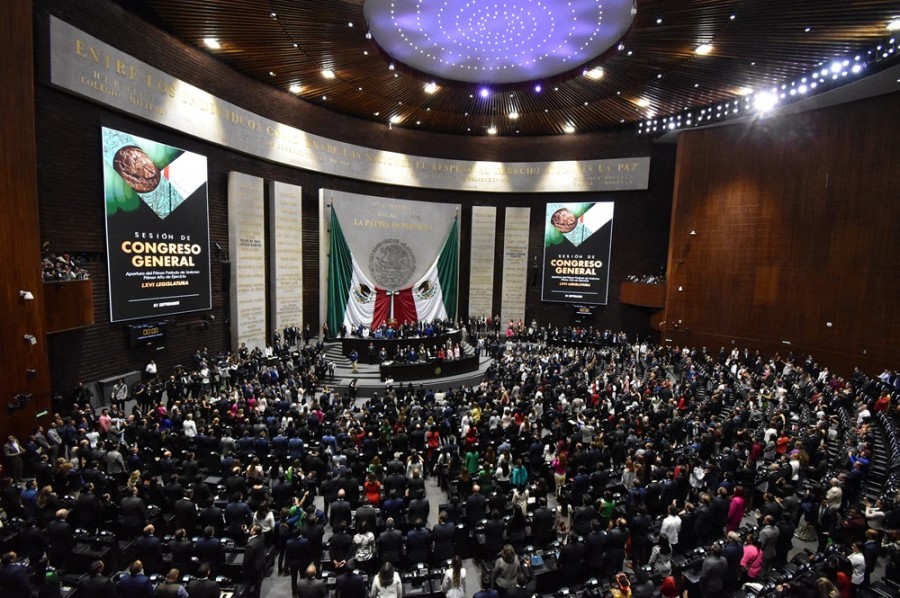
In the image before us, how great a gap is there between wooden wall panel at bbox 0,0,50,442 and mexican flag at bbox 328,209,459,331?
38.1 feet

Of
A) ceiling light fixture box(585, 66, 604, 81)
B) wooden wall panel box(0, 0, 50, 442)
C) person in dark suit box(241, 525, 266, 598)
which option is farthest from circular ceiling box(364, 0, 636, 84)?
person in dark suit box(241, 525, 266, 598)

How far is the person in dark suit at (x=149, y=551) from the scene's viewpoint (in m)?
5.25

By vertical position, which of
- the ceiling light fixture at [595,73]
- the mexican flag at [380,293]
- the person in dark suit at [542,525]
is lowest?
the person in dark suit at [542,525]

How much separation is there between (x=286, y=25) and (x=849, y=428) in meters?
18.1

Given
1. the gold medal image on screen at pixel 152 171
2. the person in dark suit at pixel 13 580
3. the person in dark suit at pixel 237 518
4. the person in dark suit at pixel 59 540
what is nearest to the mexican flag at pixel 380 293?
the gold medal image on screen at pixel 152 171

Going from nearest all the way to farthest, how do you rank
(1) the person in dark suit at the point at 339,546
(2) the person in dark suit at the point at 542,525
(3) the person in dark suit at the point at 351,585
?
(3) the person in dark suit at the point at 351,585 → (1) the person in dark suit at the point at 339,546 → (2) the person in dark suit at the point at 542,525

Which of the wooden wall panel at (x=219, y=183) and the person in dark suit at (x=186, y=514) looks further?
the wooden wall panel at (x=219, y=183)

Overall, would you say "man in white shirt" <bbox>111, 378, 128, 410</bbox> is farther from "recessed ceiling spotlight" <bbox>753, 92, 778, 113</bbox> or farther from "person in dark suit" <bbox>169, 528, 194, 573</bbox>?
"recessed ceiling spotlight" <bbox>753, 92, 778, 113</bbox>

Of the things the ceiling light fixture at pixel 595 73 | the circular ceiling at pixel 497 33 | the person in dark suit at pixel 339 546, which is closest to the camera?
the person in dark suit at pixel 339 546

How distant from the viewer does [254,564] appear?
5250 millimetres

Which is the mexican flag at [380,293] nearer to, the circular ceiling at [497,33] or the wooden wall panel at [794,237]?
the circular ceiling at [497,33]

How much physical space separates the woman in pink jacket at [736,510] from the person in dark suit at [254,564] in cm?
659

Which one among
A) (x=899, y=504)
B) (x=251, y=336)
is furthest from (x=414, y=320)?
(x=899, y=504)

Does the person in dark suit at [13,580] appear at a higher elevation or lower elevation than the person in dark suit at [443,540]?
higher
